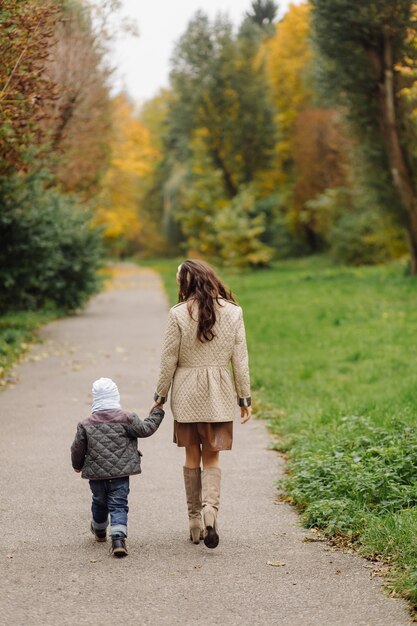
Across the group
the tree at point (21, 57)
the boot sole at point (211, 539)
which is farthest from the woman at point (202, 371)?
the tree at point (21, 57)

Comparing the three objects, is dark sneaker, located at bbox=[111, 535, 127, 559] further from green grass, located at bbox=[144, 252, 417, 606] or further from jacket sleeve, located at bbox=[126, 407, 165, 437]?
green grass, located at bbox=[144, 252, 417, 606]

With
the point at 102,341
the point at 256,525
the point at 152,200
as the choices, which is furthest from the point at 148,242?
the point at 256,525

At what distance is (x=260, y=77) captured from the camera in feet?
147

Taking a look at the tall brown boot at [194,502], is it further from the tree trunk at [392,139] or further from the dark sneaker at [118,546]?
the tree trunk at [392,139]

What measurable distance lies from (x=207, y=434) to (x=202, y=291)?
0.97m

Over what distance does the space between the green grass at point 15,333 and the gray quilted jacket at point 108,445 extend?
6.76m

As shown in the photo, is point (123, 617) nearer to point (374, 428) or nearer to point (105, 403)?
point (105, 403)

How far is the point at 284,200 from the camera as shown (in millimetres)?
48812

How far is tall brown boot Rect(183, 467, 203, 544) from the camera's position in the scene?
585 centimetres

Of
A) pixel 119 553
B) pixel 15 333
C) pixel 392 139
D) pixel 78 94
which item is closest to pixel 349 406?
pixel 119 553

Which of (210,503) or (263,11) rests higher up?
(263,11)

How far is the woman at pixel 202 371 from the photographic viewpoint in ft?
19.0

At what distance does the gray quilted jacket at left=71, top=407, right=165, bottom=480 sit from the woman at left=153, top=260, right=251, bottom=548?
0.32 metres

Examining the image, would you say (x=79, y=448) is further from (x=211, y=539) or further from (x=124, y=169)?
(x=124, y=169)
